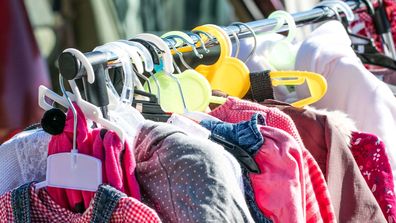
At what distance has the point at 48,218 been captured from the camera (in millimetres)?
612

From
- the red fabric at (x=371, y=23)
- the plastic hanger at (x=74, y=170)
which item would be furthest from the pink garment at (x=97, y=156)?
the red fabric at (x=371, y=23)

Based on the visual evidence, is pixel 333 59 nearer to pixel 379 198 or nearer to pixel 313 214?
pixel 379 198

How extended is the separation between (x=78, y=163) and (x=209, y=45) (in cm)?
33

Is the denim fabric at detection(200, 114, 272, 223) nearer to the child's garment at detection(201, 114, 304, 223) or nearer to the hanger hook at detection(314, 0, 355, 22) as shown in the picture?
the child's garment at detection(201, 114, 304, 223)

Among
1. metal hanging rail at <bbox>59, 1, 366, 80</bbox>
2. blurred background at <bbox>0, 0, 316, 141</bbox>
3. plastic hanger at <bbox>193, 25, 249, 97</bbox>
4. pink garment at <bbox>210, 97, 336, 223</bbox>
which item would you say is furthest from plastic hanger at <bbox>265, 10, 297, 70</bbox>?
blurred background at <bbox>0, 0, 316, 141</bbox>

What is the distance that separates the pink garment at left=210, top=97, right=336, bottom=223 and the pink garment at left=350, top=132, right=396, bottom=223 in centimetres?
16

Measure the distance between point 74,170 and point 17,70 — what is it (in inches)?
27.8

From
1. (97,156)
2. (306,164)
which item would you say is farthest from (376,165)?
(97,156)

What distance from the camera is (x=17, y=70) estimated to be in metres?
1.25

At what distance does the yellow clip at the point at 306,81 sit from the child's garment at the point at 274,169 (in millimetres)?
234

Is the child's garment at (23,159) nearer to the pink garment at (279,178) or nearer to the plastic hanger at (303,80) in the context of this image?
the pink garment at (279,178)

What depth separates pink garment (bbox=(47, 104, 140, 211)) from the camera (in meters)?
0.59

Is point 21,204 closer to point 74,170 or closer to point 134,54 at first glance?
point 74,170

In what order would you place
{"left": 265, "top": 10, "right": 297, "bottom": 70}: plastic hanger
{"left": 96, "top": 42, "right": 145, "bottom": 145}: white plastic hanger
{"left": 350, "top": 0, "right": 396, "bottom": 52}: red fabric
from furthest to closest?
{"left": 350, "top": 0, "right": 396, "bottom": 52}: red fabric → {"left": 265, "top": 10, "right": 297, "bottom": 70}: plastic hanger → {"left": 96, "top": 42, "right": 145, "bottom": 145}: white plastic hanger
